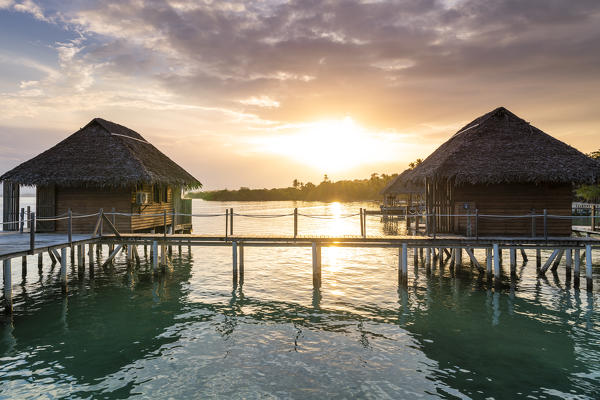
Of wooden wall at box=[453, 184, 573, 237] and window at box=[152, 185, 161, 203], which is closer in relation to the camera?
wooden wall at box=[453, 184, 573, 237]

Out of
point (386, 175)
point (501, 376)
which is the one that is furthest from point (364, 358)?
point (386, 175)

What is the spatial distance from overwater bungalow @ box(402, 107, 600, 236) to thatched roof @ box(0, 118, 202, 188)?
1316cm

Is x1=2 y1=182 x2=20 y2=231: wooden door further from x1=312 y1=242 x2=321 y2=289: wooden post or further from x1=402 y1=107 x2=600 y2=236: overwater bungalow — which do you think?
x1=402 y1=107 x2=600 y2=236: overwater bungalow

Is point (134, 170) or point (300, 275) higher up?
Answer: point (134, 170)

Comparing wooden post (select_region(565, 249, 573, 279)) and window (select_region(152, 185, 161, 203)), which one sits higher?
window (select_region(152, 185, 161, 203))

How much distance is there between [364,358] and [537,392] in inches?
129

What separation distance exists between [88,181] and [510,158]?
18610 mm

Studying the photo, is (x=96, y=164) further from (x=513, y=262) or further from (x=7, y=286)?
(x=513, y=262)

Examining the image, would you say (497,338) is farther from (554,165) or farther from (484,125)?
(484,125)

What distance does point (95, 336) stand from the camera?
31.9 ft

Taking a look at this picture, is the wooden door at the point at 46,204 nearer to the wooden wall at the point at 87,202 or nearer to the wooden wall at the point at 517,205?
the wooden wall at the point at 87,202

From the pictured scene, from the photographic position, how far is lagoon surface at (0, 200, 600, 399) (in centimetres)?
726

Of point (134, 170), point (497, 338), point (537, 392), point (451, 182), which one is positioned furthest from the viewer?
point (134, 170)

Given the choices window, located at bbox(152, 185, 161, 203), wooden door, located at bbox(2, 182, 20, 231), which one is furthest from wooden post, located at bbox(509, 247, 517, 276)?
wooden door, located at bbox(2, 182, 20, 231)
